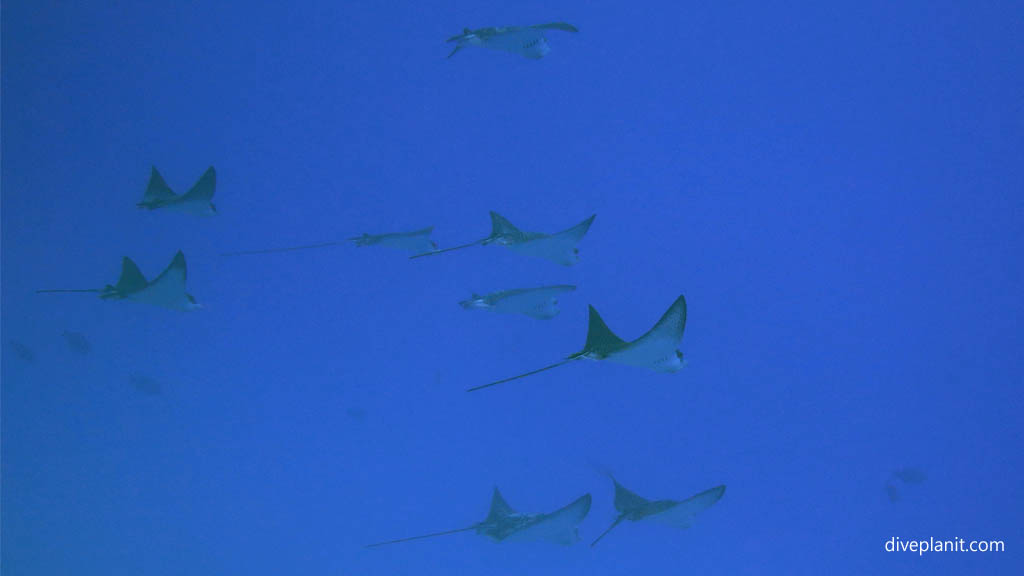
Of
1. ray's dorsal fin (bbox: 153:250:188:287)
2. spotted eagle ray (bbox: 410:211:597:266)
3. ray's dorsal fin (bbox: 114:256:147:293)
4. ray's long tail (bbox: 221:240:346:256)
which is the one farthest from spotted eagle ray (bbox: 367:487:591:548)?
ray's long tail (bbox: 221:240:346:256)

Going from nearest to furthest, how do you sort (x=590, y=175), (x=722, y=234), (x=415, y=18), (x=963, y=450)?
(x=415, y=18) → (x=590, y=175) → (x=722, y=234) → (x=963, y=450)

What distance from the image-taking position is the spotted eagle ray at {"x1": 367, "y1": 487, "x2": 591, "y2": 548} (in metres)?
3.48

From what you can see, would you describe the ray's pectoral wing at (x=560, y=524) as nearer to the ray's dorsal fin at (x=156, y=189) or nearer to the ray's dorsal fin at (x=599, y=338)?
the ray's dorsal fin at (x=599, y=338)


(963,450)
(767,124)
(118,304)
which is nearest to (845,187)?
(767,124)

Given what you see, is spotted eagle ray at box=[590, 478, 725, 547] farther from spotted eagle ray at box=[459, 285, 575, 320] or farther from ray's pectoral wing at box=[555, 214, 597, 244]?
ray's pectoral wing at box=[555, 214, 597, 244]

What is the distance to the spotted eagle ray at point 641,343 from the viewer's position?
2.54 meters

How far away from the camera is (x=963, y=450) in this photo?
7082 millimetres

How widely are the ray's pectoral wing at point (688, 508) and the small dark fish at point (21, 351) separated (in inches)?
241

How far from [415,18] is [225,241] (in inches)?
113

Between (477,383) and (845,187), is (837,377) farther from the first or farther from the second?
(477,383)

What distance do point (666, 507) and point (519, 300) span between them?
4.97 feet

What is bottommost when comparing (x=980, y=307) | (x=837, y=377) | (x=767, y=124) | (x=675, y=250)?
(x=837, y=377)

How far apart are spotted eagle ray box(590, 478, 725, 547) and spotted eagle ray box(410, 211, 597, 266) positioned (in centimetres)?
145

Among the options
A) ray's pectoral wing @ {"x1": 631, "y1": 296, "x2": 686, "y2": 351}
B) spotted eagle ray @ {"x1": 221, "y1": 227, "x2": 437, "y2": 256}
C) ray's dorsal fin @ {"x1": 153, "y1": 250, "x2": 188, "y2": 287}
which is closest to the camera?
ray's pectoral wing @ {"x1": 631, "y1": 296, "x2": 686, "y2": 351}
